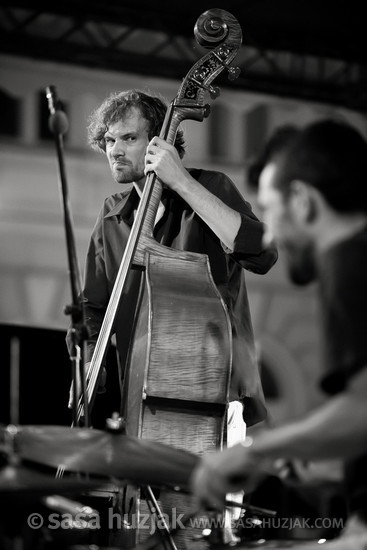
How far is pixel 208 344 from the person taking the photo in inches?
143

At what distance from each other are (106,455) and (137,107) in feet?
6.78

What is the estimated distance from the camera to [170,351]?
360cm

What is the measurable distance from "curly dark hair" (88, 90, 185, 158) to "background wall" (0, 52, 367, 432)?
8.24m

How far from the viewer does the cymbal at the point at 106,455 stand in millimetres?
2494

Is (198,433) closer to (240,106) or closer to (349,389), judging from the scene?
(349,389)

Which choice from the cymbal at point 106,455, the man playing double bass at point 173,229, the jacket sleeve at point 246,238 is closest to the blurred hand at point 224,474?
the cymbal at point 106,455

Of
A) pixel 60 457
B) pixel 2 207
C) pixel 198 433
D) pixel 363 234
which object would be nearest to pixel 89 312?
pixel 198 433

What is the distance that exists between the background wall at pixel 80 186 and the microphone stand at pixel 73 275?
30.4ft

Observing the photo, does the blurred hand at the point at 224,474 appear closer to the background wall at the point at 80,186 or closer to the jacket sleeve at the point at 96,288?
the jacket sleeve at the point at 96,288

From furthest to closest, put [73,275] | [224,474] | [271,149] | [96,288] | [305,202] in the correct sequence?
[96,288], [73,275], [271,149], [305,202], [224,474]

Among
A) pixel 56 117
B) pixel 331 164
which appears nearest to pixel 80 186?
pixel 56 117

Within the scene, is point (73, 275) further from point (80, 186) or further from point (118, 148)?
point (80, 186)

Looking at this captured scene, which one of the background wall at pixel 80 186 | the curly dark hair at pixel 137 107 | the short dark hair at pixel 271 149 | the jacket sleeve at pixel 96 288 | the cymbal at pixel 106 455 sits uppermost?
the background wall at pixel 80 186

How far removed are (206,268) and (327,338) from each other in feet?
5.45
